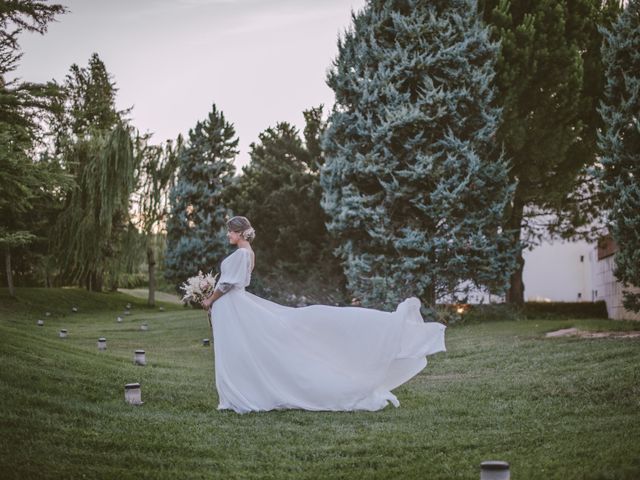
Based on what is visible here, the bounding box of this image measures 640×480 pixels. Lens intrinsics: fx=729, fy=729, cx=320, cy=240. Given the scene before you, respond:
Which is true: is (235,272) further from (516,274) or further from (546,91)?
(516,274)

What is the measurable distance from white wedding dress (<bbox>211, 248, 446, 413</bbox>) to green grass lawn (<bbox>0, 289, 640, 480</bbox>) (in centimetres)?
31

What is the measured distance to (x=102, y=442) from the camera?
6.61 metres

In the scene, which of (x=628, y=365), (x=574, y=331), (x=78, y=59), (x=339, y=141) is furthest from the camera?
(x=78, y=59)

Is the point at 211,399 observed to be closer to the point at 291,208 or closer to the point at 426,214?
the point at 426,214

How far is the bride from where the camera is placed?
8.66 m

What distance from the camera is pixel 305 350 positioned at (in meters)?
8.83

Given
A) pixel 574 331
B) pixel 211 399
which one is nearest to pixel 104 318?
pixel 574 331

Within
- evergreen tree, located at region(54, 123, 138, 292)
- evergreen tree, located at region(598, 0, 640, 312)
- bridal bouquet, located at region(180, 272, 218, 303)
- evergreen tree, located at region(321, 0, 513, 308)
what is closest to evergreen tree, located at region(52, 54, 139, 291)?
evergreen tree, located at region(54, 123, 138, 292)

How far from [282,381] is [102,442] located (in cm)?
264

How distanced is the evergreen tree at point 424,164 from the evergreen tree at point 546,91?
3.58 ft

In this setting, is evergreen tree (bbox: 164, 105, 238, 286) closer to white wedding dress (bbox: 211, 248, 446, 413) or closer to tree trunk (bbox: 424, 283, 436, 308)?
tree trunk (bbox: 424, 283, 436, 308)

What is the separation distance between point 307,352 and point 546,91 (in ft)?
60.7

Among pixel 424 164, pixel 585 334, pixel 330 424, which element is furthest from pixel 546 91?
pixel 330 424

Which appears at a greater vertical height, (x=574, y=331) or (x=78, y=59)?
(x=78, y=59)
